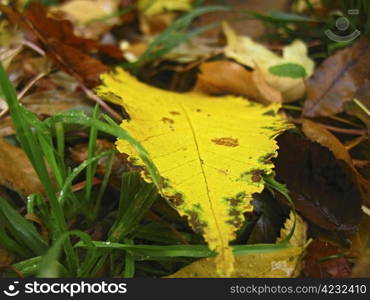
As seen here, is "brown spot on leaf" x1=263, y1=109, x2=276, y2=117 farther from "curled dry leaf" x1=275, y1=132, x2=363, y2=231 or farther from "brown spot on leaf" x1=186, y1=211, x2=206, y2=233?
"brown spot on leaf" x1=186, y1=211, x2=206, y2=233

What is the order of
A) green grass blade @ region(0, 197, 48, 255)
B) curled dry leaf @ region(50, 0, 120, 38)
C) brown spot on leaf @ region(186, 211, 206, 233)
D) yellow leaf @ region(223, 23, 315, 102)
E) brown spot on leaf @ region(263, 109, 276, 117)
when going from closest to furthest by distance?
brown spot on leaf @ region(186, 211, 206, 233), green grass blade @ region(0, 197, 48, 255), brown spot on leaf @ region(263, 109, 276, 117), yellow leaf @ region(223, 23, 315, 102), curled dry leaf @ region(50, 0, 120, 38)

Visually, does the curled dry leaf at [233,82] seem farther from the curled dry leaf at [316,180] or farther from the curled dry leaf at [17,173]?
the curled dry leaf at [17,173]

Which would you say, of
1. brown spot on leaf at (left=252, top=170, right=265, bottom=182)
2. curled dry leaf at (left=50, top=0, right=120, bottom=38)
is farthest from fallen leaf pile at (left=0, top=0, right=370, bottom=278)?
curled dry leaf at (left=50, top=0, right=120, bottom=38)

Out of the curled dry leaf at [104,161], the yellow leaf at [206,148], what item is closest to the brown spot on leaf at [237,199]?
the yellow leaf at [206,148]

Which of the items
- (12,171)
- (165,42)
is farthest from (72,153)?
(165,42)

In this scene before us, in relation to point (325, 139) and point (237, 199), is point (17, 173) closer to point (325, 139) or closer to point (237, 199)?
point (237, 199)
